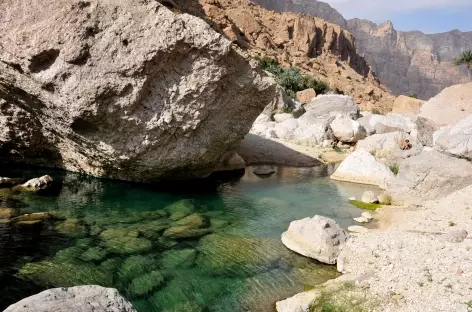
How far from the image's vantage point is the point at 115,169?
21.8 m

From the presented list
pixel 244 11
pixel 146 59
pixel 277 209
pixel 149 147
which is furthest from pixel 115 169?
pixel 244 11

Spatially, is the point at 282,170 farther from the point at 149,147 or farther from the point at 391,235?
the point at 391,235

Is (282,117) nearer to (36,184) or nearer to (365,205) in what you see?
(365,205)

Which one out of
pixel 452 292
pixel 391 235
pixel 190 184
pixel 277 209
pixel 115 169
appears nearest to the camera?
pixel 452 292

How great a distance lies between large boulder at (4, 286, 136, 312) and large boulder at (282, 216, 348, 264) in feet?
26.7

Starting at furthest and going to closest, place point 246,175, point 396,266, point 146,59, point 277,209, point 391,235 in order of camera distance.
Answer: point 246,175 < point 277,209 < point 146,59 < point 391,235 < point 396,266

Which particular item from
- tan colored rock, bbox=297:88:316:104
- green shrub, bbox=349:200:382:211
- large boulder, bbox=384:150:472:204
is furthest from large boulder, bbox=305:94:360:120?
green shrub, bbox=349:200:382:211

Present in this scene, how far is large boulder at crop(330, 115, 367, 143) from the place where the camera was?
122ft

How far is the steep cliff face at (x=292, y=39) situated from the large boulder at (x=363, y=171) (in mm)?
47124

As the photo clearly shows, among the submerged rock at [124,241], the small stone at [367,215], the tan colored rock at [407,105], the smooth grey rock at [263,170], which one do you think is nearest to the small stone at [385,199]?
the small stone at [367,215]

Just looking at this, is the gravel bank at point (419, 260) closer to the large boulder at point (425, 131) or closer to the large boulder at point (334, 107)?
the large boulder at point (425, 131)

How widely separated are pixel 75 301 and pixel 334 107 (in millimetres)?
41995

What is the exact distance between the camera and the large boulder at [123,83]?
55.8 ft

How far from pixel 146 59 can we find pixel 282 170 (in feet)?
49.7
